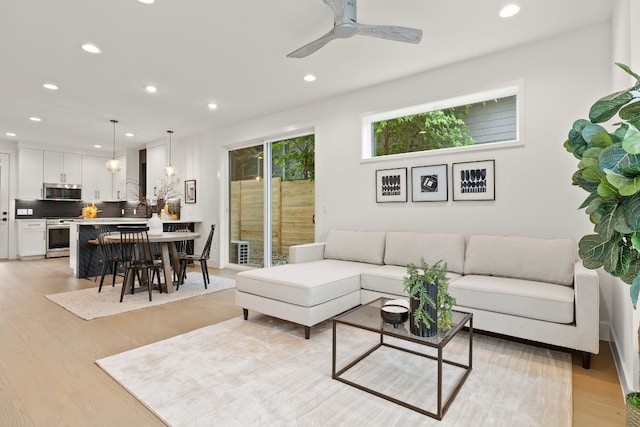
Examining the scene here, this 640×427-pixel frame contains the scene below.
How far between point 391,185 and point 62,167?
8.34 m

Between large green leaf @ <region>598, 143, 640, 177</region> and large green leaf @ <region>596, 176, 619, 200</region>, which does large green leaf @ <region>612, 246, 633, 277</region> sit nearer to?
large green leaf @ <region>596, 176, 619, 200</region>

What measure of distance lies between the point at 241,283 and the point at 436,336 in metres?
2.04

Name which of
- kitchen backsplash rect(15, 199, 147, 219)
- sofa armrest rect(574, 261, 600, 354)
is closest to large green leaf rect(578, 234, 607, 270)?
sofa armrest rect(574, 261, 600, 354)

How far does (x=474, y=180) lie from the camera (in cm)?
359

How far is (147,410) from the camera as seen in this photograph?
183 cm

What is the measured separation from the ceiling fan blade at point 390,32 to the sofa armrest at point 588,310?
2.11 m

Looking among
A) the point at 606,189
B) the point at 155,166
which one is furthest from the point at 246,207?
the point at 606,189

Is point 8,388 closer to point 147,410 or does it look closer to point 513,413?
point 147,410

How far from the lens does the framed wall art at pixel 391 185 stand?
410 cm

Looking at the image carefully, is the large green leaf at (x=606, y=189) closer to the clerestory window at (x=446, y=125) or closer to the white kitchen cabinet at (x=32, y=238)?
the clerestory window at (x=446, y=125)

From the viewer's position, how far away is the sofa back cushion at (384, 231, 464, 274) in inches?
133

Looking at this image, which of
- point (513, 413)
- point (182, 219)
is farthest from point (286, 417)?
point (182, 219)

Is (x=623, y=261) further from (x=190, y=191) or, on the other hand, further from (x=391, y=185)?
(x=190, y=191)

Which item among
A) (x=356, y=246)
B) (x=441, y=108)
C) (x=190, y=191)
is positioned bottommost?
(x=356, y=246)
